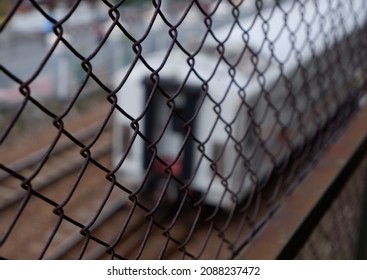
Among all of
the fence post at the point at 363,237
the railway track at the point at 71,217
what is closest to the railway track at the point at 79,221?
the railway track at the point at 71,217

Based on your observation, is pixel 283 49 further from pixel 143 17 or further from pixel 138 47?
pixel 143 17

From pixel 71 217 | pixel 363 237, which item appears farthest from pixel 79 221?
pixel 363 237

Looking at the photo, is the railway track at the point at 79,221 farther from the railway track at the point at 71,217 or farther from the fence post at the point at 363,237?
the fence post at the point at 363,237

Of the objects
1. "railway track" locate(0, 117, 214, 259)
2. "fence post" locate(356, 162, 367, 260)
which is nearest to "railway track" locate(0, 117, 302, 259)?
"railway track" locate(0, 117, 214, 259)

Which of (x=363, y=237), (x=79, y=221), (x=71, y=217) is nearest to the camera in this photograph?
(x=363, y=237)

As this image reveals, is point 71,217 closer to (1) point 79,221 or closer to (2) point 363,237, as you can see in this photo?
(1) point 79,221

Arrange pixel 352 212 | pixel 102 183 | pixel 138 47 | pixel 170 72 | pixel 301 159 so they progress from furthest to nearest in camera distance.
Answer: pixel 102 183 → pixel 170 72 → pixel 352 212 → pixel 301 159 → pixel 138 47

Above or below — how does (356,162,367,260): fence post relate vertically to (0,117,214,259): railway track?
above

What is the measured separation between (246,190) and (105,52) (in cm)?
557

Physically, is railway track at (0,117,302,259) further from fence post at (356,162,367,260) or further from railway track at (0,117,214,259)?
fence post at (356,162,367,260)

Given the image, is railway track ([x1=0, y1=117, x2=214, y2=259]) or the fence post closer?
the fence post

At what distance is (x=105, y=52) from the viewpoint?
1043cm

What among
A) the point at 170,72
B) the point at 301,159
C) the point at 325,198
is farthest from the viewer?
the point at 170,72
